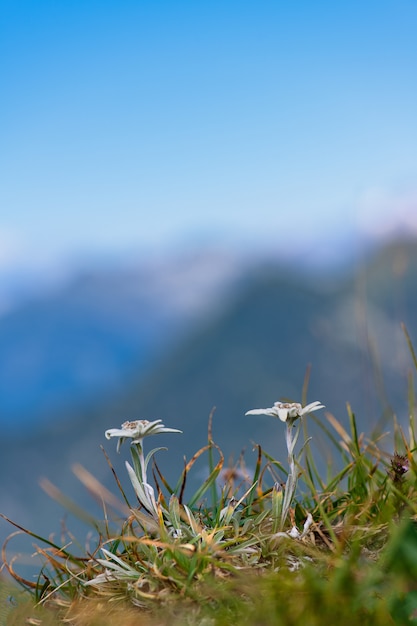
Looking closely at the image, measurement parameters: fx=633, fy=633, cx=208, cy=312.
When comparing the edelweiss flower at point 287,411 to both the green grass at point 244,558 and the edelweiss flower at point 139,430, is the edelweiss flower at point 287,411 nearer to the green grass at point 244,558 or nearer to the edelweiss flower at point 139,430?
the green grass at point 244,558

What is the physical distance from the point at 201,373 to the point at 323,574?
9336 centimetres

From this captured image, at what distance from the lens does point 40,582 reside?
302 cm

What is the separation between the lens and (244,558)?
8.62ft

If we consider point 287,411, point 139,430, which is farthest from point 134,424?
point 287,411

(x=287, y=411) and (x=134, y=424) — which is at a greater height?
(x=134, y=424)

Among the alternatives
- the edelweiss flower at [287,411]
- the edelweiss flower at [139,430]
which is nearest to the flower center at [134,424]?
the edelweiss flower at [139,430]

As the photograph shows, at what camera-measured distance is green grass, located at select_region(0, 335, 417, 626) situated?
2.10 meters

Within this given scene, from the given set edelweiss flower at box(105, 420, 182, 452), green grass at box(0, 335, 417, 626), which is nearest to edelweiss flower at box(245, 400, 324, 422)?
green grass at box(0, 335, 417, 626)

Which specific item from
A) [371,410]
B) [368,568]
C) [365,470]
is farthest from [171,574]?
[371,410]

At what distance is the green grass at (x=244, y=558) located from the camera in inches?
82.8

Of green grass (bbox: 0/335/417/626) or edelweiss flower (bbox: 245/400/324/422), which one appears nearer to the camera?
green grass (bbox: 0/335/417/626)

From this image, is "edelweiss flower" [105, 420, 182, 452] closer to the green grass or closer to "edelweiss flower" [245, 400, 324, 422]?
the green grass

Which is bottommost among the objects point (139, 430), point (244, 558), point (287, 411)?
point (244, 558)

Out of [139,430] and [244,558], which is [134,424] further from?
[244,558]
